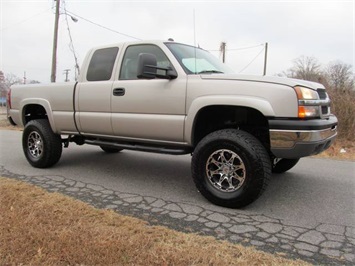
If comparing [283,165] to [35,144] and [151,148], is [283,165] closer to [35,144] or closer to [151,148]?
[151,148]

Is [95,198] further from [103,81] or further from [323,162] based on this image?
[323,162]

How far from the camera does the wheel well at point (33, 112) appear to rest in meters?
6.10

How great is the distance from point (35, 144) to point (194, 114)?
3377 mm

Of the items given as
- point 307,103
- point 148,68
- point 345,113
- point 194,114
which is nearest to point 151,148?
point 194,114

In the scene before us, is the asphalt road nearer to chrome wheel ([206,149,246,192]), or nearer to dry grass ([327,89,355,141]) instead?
chrome wheel ([206,149,246,192])

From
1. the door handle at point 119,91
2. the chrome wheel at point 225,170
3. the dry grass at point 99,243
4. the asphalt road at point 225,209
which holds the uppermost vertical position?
the door handle at point 119,91

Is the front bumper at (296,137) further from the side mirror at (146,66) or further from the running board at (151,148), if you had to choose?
the side mirror at (146,66)

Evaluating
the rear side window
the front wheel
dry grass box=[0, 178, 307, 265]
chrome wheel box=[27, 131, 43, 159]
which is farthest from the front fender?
chrome wheel box=[27, 131, 43, 159]

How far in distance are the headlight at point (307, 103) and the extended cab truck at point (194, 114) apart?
0.04ft

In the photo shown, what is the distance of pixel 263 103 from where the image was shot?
360 centimetres

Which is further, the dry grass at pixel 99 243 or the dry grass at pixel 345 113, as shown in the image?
the dry grass at pixel 345 113

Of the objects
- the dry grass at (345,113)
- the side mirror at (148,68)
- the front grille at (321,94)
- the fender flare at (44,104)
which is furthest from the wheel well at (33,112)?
the dry grass at (345,113)

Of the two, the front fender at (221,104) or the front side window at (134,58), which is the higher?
the front side window at (134,58)

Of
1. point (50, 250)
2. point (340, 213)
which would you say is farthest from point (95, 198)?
point (340, 213)
